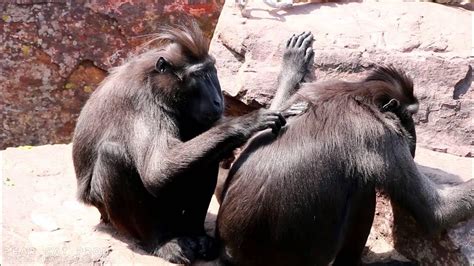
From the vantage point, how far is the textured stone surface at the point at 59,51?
423 inches

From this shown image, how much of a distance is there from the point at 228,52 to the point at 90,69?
3337 mm

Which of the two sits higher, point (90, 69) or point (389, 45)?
point (389, 45)

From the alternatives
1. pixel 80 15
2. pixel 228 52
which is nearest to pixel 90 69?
pixel 80 15

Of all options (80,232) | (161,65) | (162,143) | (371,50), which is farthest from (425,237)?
(80,232)

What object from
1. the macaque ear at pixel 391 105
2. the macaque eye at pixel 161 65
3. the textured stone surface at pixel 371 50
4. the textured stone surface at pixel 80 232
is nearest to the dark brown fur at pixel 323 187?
the macaque ear at pixel 391 105

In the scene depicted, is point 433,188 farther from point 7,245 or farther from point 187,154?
point 7,245

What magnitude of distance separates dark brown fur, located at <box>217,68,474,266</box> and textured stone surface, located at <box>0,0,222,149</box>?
17.2ft

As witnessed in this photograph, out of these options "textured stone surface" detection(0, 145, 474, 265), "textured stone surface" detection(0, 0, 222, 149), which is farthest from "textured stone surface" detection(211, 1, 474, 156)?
"textured stone surface" detection(0, 0, 222, 149)

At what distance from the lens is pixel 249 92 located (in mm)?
7773

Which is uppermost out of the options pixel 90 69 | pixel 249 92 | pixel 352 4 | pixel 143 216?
pixel 352 4

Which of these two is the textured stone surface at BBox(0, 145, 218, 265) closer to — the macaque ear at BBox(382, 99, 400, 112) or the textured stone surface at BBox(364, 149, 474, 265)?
the textured stone surface at BBox(364, 149, 474, 265)

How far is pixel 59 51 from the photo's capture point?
1085 centimetres

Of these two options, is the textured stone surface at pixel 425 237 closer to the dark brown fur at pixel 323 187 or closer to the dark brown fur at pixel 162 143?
the dark brown fur at pixel 323 187

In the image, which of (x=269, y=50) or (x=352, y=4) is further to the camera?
(x=352, y=4)
